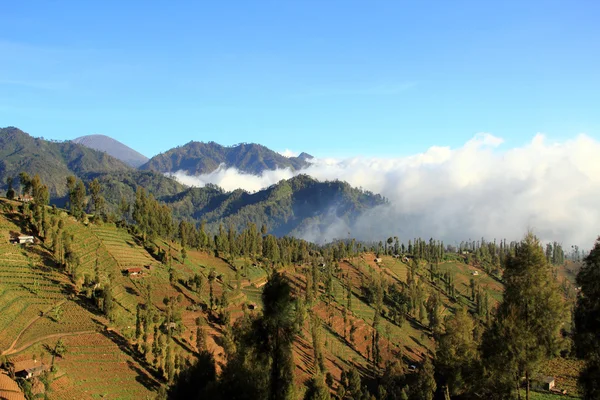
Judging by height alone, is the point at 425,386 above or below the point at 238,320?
below

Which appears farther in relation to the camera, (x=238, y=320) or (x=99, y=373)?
(x=238, y=320)

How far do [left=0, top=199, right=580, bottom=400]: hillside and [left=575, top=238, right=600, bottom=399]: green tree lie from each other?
24388 mm

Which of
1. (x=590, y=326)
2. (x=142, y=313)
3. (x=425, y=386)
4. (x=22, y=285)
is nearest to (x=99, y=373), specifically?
(x=142, y=313)

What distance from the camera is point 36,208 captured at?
100625 mm

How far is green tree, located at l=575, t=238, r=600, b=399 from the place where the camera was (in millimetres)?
19489

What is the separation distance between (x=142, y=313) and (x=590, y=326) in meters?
79.3

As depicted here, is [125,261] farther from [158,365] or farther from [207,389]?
[207,389]

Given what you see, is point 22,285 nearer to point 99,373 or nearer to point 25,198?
point 99,373

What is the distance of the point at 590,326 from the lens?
19.8 meters

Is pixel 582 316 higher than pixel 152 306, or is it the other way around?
pixel 582 316

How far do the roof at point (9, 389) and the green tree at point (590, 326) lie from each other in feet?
193

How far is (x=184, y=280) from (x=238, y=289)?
51.1 feet

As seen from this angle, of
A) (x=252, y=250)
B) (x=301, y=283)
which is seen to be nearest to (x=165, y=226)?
(x=252, y=250)

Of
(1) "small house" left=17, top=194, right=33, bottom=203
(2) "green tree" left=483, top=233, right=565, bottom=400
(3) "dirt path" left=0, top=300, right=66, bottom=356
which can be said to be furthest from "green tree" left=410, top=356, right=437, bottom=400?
(1) "small house" left=17, top=194, right=33, bottom=203
